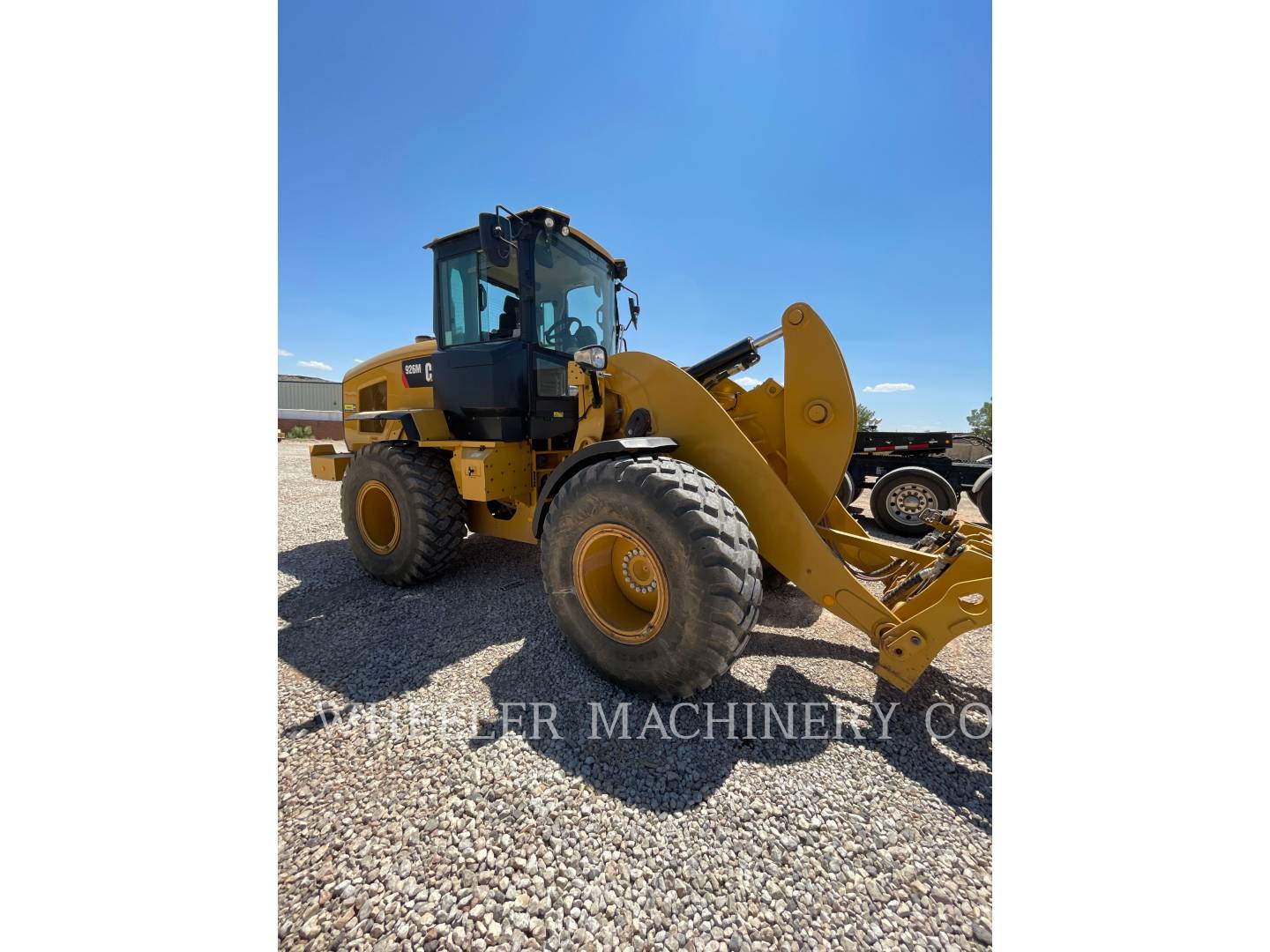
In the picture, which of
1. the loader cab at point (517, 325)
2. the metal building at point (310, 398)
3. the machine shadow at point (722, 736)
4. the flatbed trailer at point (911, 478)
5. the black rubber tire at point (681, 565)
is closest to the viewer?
the machine shadow at point (722, 736)

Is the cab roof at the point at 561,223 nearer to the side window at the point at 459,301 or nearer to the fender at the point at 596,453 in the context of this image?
the side window at the point at 459,301

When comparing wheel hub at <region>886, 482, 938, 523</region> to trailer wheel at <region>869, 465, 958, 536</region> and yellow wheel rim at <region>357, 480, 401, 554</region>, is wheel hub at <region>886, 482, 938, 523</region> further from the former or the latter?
yellow wheel rim at <region>357, 480, 401, 554</region>

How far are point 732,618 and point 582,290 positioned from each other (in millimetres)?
3153

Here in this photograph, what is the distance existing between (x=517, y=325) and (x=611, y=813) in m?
3.35

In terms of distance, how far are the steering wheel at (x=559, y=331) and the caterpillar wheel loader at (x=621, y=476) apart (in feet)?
0.06

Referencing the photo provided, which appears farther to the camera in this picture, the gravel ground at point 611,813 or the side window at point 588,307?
the side window at point 588,307

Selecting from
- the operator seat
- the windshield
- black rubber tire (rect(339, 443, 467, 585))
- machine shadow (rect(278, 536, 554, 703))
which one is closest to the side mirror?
the windshield

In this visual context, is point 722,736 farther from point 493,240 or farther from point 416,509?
point 493,240

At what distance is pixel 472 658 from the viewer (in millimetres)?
2805

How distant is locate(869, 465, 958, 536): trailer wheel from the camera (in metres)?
6.40

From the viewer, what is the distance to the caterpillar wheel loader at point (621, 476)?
2154mm

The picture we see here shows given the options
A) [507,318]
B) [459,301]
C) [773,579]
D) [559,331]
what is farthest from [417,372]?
[773,579]

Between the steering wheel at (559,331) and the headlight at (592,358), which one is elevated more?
the steering wheel at (559,331)

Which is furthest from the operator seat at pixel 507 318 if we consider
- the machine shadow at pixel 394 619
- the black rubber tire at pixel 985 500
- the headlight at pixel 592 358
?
the black rubber tire at pixel 985 500
